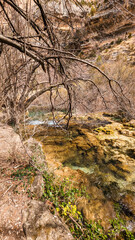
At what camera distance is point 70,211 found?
263 cm

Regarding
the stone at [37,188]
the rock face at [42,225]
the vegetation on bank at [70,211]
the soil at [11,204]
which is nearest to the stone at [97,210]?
the vegetation on bank at [70,211]

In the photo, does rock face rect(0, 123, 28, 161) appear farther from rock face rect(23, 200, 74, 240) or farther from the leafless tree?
rock face rect(23, 200, 74, 240)

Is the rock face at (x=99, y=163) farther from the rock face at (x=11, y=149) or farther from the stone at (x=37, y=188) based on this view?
the rock face at (x=11, y=149)

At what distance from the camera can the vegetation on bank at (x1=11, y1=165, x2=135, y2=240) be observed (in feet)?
7.87

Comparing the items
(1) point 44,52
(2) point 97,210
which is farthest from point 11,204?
(1) point 44,52

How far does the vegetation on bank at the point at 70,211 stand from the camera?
240 centimetres

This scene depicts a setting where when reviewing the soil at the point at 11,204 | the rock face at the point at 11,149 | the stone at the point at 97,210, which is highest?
the rock face at the point at 11,149

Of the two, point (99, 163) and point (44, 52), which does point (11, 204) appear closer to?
point (44, 52)

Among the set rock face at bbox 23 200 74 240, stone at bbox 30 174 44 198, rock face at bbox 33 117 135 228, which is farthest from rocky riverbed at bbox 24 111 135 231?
rock face at bbox 23 200 74 240

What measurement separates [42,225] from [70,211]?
742mm

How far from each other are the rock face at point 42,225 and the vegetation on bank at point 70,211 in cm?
22

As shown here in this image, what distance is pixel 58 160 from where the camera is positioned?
4938 millimetres

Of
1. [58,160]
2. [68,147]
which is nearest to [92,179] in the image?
[58,160]

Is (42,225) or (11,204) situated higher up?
(11,204)
